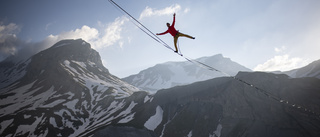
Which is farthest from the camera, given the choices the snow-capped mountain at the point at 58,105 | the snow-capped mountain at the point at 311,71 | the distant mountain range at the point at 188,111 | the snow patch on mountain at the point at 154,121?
the snow-capped mountain at the point at 311,71

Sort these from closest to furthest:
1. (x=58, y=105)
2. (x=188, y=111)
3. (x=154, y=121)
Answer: (x=188, y=111) → (x=154, y=121) → (x=58, y=105)

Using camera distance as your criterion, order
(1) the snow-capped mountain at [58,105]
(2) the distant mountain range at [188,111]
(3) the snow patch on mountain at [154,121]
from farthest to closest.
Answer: (1) the snow-capped mountain at [58,105] < (3) the snow patch on mountain at [154,121] < (2) the distant mountain range at [188,111]

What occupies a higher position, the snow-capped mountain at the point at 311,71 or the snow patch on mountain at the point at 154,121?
the snow-capped mountain at the point at 311,71

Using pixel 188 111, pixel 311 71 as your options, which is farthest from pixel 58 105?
pixel 311 71

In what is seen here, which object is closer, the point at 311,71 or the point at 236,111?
the point at 236,111

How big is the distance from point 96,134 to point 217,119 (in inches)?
1994

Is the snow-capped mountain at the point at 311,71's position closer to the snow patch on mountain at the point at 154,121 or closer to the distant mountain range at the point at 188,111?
the distant mountain range at the point at 188,111

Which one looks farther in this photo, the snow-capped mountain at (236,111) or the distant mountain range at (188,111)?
the distant mountain range at (188,111)

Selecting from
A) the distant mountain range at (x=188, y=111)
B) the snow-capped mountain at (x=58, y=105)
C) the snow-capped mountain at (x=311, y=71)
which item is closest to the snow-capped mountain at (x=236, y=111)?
the distant mountain range at (x=188, y=111)

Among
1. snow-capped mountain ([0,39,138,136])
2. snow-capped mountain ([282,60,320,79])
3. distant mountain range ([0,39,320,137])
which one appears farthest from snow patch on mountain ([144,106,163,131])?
snow-capped mountain ([282,60,320,79])

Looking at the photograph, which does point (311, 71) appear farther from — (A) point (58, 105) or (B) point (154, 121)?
(A) point (58, 105)

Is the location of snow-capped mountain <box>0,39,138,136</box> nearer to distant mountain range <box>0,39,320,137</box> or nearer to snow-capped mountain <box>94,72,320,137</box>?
distant mountain range <box>0,39,320,137</box>

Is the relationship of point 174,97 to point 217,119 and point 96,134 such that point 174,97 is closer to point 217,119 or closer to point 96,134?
point 217,119

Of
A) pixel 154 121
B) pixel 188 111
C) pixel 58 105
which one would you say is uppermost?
pixel 58 105
